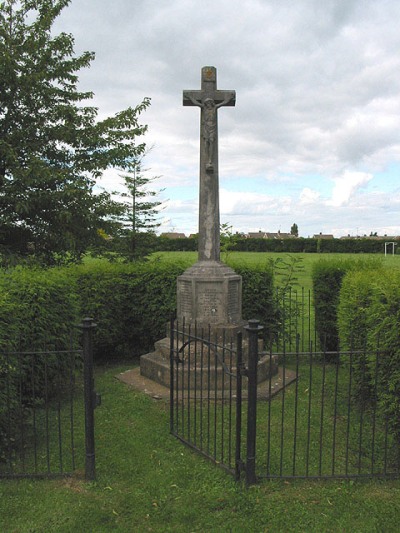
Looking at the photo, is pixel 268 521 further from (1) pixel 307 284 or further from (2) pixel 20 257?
(1) pixel 307 284

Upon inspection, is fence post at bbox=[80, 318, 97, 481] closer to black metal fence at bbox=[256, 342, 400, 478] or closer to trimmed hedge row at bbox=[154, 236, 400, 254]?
black metal fence at bbox=[256, 342, 400, 478]

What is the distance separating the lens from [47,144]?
352 inches

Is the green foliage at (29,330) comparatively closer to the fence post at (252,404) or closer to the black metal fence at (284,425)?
the black metal fence at (284,425)

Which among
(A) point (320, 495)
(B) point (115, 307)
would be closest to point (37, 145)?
(B) point (115, 307)

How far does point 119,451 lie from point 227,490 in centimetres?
128

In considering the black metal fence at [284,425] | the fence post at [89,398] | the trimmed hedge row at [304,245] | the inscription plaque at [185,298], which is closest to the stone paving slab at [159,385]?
the black metal fence at [284,425]

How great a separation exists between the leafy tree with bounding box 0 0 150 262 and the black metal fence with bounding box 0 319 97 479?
4.02 m

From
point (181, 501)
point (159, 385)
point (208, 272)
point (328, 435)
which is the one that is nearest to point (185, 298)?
point (208, 272)

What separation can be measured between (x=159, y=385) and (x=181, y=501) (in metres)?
2.76

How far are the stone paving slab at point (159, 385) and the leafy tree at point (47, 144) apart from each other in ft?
11.5

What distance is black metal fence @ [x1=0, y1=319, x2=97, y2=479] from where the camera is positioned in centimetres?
360

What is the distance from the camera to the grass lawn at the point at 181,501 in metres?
2.98

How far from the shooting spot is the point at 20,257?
8523mm

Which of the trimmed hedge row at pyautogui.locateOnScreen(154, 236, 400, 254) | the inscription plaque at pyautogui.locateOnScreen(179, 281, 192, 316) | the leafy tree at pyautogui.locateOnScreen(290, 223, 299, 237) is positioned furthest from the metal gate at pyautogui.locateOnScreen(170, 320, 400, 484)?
the leafy tree at pyautogui.locateOnScreen(290, 223, 299, 237)
